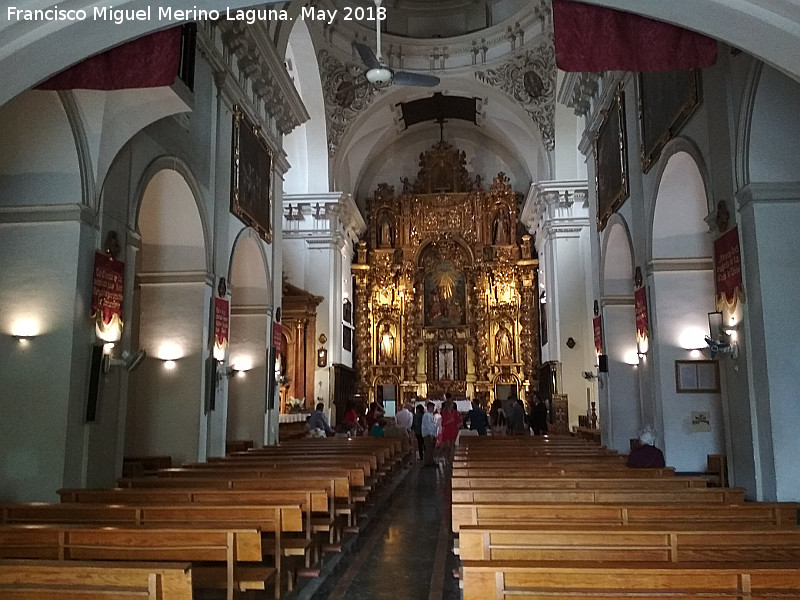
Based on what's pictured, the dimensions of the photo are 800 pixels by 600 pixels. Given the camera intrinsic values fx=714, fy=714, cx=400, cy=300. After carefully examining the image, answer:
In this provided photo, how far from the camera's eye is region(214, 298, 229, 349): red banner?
990cm

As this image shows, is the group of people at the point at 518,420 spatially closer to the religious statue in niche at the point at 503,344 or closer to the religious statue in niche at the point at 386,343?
the religious statue in niche at the point at 503,344

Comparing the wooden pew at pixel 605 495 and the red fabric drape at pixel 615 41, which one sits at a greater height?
the red fabric drape at pixel 615 41

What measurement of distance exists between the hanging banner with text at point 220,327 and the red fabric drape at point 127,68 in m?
5.11

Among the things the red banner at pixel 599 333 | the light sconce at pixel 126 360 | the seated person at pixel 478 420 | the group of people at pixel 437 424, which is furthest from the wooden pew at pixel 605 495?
the seated person at pixel 478 420

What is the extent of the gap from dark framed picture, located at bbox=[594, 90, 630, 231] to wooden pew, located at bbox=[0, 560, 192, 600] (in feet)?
28.5

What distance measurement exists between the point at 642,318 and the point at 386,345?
1388 centimetres

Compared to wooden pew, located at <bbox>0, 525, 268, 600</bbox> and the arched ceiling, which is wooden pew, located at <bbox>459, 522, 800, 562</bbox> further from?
the arched ceiling

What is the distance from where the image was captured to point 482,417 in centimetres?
1608

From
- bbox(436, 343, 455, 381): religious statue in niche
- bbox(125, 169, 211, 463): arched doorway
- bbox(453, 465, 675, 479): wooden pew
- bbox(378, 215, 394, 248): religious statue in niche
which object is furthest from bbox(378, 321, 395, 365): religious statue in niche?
bbox(453, 465, 675, 479): wooden pew

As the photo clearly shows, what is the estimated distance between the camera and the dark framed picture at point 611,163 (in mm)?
10328

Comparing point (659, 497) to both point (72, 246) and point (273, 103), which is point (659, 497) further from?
point (273, 103)

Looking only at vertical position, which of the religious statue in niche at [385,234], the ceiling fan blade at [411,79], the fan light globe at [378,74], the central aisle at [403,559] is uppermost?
the religious statue in niche at [385,234]

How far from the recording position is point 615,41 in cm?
487

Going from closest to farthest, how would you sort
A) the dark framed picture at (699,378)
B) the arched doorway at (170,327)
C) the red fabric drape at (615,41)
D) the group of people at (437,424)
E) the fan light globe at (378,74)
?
the red fabric drape at (615,41) → the fan light globe at (378,74) → the dark framed picture at (699,378) → the arched doorway at (170,327) → the group of people at (437,424)
